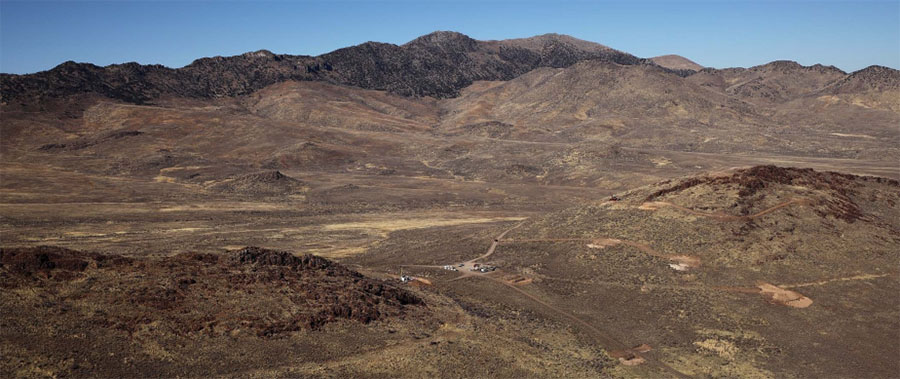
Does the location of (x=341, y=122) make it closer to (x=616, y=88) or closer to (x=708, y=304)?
(x=616, y=88)

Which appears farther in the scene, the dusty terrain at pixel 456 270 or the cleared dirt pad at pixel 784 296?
the cleared dirt pad at pixel 784 296

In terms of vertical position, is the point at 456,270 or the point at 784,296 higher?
the point at 784,296

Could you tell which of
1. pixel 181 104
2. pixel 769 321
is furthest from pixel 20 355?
pixel 181 104

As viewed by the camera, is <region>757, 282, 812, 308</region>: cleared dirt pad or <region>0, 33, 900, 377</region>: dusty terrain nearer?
<region>0, 33, 900, 377</region>: dusty terrain

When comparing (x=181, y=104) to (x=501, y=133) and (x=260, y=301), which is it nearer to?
(x=501, y=133)

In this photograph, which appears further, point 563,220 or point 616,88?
point 616,88

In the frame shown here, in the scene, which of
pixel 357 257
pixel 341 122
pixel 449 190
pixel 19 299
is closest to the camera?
pixel 19 299

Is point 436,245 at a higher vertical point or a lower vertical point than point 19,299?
lower

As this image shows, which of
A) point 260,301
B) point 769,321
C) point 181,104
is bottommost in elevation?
point 769,321

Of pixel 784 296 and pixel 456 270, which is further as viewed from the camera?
pixel 456 270

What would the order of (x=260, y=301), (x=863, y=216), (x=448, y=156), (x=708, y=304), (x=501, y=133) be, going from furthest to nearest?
(x=501, y=133)
(x=448, y=156)
(x=863, y=216)
(x=708, y=304)
(x=260, y=301)
